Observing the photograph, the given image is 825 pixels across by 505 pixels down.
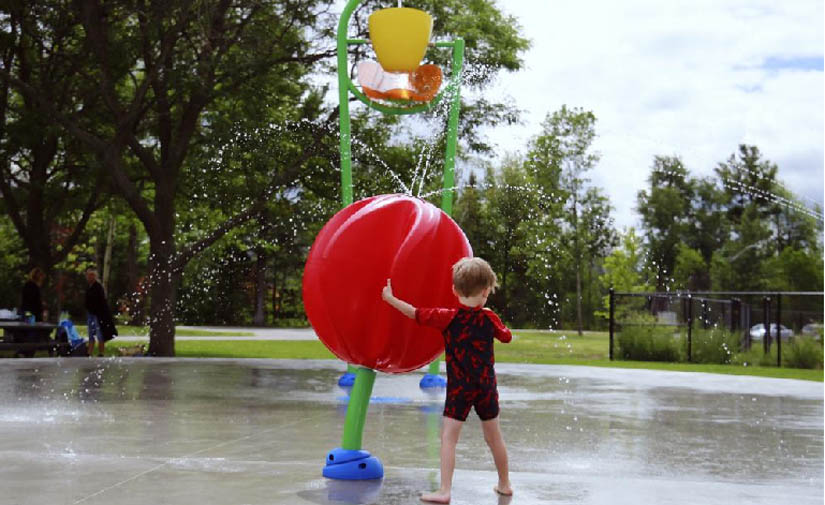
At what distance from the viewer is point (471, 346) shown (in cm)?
520

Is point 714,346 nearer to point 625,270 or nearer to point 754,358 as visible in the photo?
point 754,358

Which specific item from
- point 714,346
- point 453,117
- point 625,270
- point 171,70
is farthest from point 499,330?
point 625,270

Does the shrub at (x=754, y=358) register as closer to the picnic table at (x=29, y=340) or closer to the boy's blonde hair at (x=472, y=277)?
the picnic table at (x=29, y=340)

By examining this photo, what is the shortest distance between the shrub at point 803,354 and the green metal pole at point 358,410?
19158mm

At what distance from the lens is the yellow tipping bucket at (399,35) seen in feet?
27.1

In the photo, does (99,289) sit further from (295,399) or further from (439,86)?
(439,86)

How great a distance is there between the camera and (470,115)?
881 inches

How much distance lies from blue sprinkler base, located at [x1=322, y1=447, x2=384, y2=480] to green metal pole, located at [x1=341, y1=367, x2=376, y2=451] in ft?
0.27

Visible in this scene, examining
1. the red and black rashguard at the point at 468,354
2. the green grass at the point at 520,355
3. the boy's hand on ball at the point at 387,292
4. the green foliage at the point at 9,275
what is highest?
the green foliage at the point at 9,275

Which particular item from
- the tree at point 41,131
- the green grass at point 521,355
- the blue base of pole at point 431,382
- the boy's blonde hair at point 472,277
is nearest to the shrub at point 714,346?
the green grass at point 521,355

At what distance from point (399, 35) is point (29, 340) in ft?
44.4

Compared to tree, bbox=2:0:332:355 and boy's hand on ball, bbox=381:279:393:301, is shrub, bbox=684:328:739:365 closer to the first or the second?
tree, bbox=2:0:332:355

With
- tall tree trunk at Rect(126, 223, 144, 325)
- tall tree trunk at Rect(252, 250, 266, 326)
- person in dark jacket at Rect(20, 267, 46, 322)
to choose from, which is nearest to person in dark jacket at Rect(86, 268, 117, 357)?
person in dark jacket at Rect(20, 267, 46, 322)

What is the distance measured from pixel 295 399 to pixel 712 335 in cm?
1530
